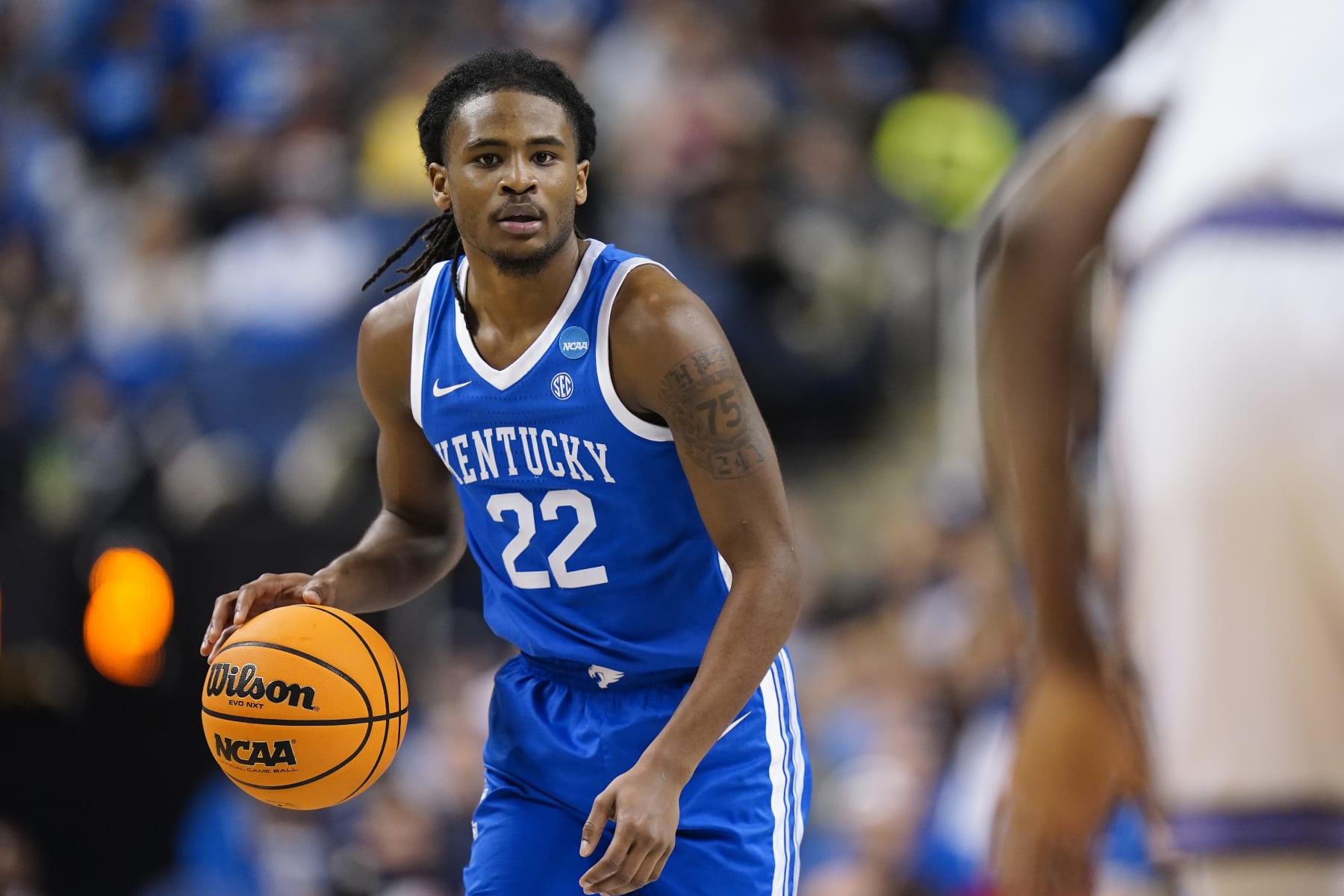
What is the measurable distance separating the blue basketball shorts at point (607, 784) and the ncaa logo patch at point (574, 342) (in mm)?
655

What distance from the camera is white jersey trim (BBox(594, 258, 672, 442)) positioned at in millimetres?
3232

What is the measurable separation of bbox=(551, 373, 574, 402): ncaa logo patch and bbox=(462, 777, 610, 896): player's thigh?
2.73 feet

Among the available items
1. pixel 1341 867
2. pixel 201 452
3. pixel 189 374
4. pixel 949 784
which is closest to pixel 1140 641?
pixel 1341 867

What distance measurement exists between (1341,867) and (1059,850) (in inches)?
13.5

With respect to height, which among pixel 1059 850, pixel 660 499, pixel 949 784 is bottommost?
pixel 949 784

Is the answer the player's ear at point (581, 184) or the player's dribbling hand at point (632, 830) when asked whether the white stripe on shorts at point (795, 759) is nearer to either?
the player's dribbling hand at point (632, 830)

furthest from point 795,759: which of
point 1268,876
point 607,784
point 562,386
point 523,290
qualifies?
point 1268,876

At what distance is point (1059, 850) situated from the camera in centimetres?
157

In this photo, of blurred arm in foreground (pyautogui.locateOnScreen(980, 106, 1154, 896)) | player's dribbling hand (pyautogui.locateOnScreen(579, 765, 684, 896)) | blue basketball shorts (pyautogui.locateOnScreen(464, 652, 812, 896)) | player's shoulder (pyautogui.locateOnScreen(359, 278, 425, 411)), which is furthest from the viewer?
player's shoulder (pyautogui.locateOnScreen(359, 278, 425, 411))

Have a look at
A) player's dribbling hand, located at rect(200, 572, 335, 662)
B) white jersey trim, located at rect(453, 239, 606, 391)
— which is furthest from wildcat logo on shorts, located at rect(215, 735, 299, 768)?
white jersey trim, located at rect(453, 239, 606, 391)

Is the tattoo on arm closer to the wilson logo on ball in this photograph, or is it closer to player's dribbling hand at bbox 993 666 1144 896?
the wilson logo on ball

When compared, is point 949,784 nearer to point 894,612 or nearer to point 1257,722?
point 894,612

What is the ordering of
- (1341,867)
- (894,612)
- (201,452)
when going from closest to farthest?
(1341,867) → (894,612) → (201,452)

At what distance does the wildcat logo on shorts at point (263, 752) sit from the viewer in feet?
10.8
